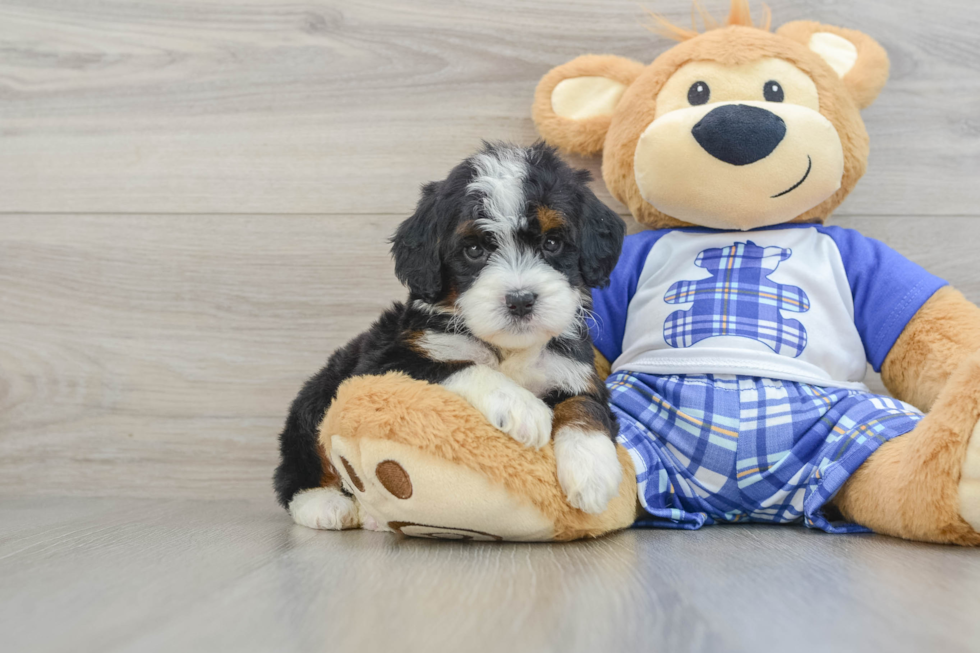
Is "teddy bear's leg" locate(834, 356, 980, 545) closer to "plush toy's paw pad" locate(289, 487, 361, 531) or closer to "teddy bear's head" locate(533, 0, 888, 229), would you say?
"teddy bear's head" locate(533, 0, 888, 229)

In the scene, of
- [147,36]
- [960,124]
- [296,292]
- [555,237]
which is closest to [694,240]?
[555,237]

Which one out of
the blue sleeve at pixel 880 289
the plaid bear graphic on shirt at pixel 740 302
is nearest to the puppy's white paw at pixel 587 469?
the plaid bear graphic on shirt at pixel 740 302

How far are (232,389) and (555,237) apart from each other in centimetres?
131

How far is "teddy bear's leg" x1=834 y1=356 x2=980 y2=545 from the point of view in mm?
1314

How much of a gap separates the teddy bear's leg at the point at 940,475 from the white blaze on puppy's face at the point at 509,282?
0.73m

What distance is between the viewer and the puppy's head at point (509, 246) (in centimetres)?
136

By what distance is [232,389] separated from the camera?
226 centimetres

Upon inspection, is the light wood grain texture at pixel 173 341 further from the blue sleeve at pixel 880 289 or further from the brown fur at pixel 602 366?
the blue sleeve at pixel 880 289

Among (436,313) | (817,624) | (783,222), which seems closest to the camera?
(817,624)

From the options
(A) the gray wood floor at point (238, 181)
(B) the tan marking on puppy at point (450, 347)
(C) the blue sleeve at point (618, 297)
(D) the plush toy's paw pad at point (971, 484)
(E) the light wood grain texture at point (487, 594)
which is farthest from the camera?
(A) the gray wood floor at point (238, 181)

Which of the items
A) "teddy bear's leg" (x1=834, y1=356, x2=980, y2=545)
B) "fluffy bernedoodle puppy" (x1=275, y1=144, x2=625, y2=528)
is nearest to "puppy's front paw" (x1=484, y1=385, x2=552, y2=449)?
"fluffy bernedoodle puppy" (x1=275, y1=144, x2=625, y2=528)

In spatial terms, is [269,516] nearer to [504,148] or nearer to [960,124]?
[504,148]

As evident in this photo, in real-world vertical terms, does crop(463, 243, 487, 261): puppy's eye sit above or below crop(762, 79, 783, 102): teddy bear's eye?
below

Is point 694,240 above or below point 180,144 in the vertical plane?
below
